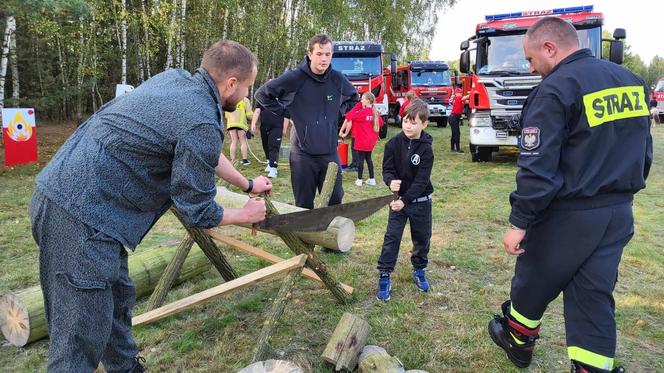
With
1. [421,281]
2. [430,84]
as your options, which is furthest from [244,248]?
[430,84]

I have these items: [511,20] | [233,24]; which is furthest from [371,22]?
[511,20]

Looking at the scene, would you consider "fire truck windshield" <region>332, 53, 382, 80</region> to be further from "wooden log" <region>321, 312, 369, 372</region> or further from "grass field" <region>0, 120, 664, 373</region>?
"wooden log" <region>321, 312, 369, 372</region>

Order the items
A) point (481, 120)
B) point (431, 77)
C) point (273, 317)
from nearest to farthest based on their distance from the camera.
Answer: point (273, 317) → point (481, 120) → point (431, 77)

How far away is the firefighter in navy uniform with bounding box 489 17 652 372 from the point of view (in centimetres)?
230

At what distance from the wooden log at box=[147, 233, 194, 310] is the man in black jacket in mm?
1274

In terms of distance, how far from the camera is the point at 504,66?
10055 millimetres

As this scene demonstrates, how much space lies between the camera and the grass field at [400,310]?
10.3 ft

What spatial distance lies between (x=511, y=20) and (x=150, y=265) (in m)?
9.21

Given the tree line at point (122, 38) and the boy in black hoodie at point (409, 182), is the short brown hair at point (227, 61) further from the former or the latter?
the tree line at point (122, 38)

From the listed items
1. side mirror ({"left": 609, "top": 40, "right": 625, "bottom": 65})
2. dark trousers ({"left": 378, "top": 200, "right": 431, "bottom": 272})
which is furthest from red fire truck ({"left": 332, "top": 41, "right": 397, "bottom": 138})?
dark trousers ({"left": 378, "top": 200, "right": 431, "bottom": 272})

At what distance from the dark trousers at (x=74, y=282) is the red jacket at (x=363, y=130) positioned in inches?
278

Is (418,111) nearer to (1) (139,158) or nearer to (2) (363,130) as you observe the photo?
(1) (139,158)

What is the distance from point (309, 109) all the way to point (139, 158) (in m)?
2.63

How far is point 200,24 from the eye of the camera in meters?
17.2
